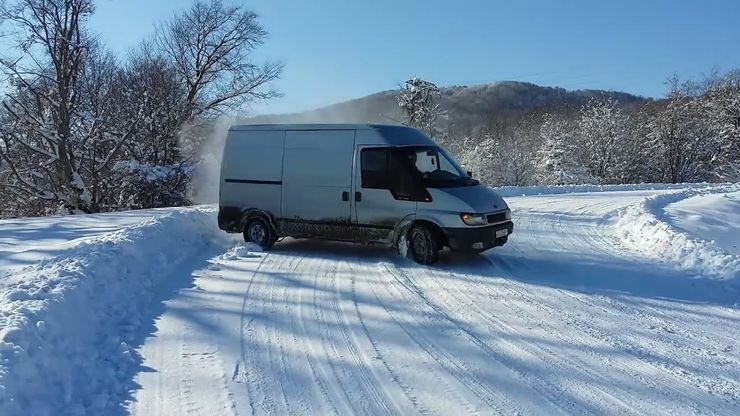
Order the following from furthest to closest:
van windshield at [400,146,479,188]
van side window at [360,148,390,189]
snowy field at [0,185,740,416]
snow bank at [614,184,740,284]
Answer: van side window at [360,148,390,189]
van windshield at [400,146,479,188]
snow bank at [614,184,740,284]
snowy field at [0,185,740,416]

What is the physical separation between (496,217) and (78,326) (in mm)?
6097

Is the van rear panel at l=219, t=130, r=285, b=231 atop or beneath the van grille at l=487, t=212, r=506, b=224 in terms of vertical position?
atop

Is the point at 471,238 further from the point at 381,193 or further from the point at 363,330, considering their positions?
the point at 363,330

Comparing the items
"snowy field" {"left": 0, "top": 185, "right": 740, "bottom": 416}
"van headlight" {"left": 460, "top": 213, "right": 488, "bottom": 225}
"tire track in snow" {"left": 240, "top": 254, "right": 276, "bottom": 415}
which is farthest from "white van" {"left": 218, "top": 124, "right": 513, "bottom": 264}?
"tire track in snow" {"left": 240, "top": 254, "right": 276, "bottom": 415}

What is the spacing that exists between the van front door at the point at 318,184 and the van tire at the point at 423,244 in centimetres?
120

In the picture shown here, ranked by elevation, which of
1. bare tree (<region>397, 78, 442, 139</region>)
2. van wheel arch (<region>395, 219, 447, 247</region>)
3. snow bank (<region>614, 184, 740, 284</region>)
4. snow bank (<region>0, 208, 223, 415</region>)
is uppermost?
bare tree (<region>397, 78, 442, 139</region>)

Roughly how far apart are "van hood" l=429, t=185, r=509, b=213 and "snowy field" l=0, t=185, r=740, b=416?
973 millimetres

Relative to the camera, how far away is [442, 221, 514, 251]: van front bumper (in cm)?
834

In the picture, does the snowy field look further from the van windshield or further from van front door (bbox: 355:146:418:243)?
the van windshield

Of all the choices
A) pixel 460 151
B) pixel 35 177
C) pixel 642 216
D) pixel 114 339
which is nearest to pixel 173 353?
pixel 114 339

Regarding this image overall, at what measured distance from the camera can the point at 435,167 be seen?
923cm

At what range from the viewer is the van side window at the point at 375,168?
9.11 m

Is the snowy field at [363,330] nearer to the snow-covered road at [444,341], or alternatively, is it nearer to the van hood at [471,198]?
the snow-covered road at [444,341]

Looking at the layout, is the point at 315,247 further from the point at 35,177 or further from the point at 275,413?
the point at 35,177
